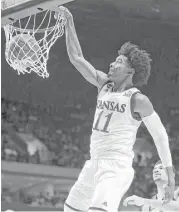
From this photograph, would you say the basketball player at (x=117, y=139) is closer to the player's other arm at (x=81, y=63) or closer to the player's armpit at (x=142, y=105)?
the player's armpit at (x=142, y=105)

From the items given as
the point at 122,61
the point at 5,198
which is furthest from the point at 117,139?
the point at 5,198

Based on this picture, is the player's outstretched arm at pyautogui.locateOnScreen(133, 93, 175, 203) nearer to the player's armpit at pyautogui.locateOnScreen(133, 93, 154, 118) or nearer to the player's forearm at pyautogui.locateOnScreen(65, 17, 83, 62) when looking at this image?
the player's armpit at pyautogui.locateOnScreen(133, 93, 154, 118)

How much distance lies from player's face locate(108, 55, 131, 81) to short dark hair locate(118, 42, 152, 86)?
4 centimetres

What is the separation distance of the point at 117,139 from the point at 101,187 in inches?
14.6

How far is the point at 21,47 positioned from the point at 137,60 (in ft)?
3.55

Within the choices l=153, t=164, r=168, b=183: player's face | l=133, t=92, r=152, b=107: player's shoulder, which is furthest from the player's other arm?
l=153, t=164, r=168, b=183: player's face

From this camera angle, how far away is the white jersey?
3932mm

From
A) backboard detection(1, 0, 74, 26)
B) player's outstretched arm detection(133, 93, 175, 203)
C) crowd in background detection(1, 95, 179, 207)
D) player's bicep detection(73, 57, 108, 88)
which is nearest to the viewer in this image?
player's outstretched arm detection(133, 93, 175, 203)

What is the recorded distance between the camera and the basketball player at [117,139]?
377cm

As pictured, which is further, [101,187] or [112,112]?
[112,112]

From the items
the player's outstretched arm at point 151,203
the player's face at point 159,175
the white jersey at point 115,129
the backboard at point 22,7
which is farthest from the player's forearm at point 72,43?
the player's face at point 159,175

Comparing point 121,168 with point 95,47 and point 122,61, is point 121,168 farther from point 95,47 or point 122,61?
point 95,47

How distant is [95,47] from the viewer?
32.0 feet

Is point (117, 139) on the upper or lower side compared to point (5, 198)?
upper
